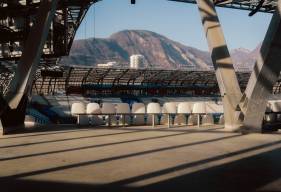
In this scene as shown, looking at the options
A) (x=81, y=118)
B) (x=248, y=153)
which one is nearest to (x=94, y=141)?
(x=248, y=153)

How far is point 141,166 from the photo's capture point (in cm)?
714

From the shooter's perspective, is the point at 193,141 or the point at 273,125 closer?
the point at 193,141

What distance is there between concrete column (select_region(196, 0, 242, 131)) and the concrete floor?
130 inches

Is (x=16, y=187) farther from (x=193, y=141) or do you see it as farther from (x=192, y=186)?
(x=193, y=141)

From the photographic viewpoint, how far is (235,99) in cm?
1423

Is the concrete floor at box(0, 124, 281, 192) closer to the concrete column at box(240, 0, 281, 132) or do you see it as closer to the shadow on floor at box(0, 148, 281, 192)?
the shadow on floor at box(0, 148, 281, 192)

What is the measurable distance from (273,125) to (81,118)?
31.8 feet

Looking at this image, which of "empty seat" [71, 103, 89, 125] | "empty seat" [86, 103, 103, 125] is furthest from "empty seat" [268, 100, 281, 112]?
"empty seat" [71, 103, 89, 125]

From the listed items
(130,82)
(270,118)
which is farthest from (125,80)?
(270,118)

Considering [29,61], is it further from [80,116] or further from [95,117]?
[95,117]

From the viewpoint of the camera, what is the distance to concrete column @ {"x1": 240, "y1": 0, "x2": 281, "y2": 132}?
11695 mm

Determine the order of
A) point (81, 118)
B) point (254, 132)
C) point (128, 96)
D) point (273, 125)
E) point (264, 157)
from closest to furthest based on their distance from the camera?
point (264, 157)
point (254, 132)
point (273, 125)
point (81, 118)
point (128, 96)

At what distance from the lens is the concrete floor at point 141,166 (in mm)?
5590

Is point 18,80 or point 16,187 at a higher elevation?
point 18,80
